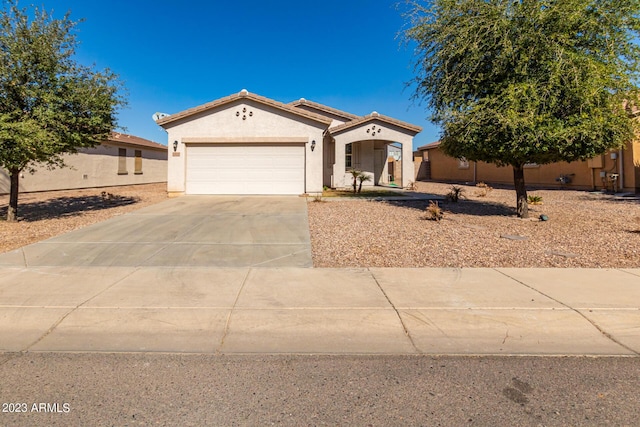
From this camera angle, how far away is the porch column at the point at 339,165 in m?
20.2

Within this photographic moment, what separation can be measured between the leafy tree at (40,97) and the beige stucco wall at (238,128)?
5783 millimetres

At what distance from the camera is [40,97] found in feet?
31.7

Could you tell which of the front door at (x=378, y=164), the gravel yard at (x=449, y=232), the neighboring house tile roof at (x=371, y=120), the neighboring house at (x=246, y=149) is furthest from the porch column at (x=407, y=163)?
the gravel yard at (x=449, y=232)

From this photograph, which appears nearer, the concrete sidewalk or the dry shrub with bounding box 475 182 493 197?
the concrete sidewalk

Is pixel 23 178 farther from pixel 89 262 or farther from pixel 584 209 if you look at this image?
pixel 584 209

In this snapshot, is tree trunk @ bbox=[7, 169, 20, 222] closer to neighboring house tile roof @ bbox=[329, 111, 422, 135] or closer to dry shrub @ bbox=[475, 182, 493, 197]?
neighboring house tile roof @ bbox=[329, 111, 422, 135]

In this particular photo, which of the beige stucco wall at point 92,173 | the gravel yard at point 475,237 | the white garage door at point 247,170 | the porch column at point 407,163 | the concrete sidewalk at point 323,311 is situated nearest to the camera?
the concrete sidewalk at point 323,311

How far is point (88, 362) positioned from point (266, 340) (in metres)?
1.62

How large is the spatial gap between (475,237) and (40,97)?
1174 centimetres

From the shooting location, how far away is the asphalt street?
2535mm

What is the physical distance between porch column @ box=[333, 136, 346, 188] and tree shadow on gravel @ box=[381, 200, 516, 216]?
6316 mm

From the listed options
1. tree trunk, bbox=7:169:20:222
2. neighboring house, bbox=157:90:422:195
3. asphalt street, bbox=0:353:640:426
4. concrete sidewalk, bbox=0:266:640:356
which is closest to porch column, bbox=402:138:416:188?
neighboring house, bbox=157:90:422:195

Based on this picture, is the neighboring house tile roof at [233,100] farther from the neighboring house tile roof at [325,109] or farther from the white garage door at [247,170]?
the neighboring house tile roof at [325,109]

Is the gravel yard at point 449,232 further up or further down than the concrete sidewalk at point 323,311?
further up
